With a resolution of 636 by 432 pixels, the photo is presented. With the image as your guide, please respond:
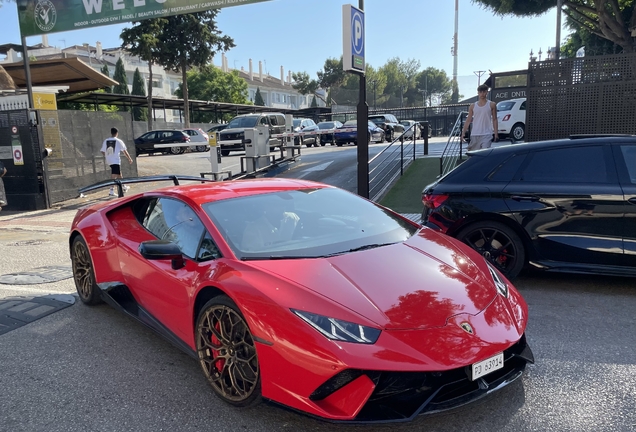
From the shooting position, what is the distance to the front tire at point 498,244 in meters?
5.04

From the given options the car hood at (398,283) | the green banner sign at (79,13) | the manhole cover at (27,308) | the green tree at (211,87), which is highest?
the green tree at (211,87)

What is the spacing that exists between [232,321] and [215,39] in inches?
1541

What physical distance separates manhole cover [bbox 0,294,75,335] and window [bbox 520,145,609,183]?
16.3 feet

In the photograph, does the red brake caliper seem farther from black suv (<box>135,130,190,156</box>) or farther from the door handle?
black suv (<box>135,130,190,156</box>)

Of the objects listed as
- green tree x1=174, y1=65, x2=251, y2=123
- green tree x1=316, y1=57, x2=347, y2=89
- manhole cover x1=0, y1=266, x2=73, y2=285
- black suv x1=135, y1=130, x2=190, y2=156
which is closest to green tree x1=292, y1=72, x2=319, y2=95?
green tree x1=316, y1=57, x2=347, y2=89

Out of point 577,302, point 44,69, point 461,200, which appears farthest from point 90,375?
point 44,69

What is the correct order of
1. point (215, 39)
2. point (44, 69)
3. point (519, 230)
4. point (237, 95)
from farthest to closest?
point (237, 95), point (215, 39), point (44, 69), point (519, 230)

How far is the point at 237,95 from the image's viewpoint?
60.7m

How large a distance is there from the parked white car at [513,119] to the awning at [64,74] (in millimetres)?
14232

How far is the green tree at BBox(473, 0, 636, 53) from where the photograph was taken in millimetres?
18062

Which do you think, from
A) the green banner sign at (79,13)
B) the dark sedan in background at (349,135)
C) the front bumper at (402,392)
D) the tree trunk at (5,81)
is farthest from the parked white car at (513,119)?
the tree trunk at (5,81)

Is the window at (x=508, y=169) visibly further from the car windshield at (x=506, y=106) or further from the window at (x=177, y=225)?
the car windshield at (x=506, y=106)

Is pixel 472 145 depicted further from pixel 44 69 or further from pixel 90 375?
pixel 44 69

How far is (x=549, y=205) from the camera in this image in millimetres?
4930
